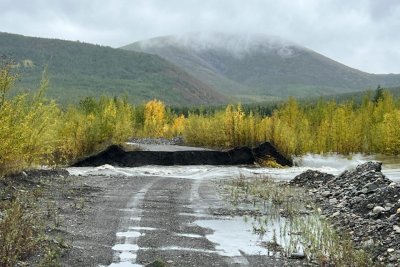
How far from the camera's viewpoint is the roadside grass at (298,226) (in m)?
10.1

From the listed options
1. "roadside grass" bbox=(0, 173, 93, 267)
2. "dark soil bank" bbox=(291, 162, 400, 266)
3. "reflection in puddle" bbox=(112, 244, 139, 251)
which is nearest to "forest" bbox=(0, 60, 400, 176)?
"roadside grass" bbox=(0, 173, 93, 267)

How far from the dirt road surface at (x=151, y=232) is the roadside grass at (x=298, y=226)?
640 mm

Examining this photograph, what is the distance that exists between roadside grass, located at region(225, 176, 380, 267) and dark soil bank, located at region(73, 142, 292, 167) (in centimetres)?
1191

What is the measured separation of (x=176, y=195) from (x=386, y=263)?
9.85 meters

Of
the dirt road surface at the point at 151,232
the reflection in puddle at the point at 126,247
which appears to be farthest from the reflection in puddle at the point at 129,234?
the reflection in puddle at the point at 126,247

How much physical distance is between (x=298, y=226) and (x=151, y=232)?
3887 mm

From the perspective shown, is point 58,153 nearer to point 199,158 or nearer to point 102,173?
point 102,173

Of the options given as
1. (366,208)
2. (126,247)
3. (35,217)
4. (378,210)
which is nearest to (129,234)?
(126,247)

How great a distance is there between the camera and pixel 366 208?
14297 mm

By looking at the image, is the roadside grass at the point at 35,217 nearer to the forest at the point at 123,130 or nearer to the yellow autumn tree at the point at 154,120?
the forest at the point at 123,130

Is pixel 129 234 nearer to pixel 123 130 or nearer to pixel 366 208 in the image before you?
pixel 366 208

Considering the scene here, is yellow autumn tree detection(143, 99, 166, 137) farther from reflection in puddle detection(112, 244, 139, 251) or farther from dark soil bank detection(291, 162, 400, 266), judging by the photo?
reflection in puddle detection(112, 244, 139, 251)

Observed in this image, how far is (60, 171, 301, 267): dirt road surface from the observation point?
987cm

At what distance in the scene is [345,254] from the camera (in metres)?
9.91
